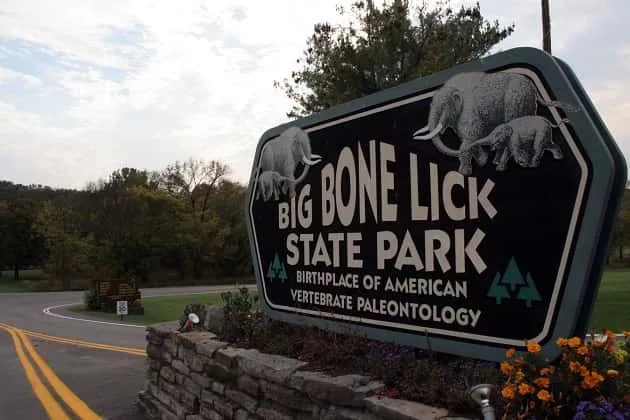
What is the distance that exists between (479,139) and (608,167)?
0.85 metres

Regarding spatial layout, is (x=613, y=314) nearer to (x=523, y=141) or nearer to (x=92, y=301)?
(x=523, y=141)

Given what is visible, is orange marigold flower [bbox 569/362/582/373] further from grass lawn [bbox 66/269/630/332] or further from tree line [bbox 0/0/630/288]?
tree line [bbox 0/0/630/288]

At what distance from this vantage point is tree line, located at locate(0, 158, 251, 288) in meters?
54.6

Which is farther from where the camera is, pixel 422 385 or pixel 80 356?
pixel 80 356

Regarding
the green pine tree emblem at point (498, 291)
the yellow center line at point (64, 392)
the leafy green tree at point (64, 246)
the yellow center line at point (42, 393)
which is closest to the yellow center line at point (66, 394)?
the yellow center line at point (64, 392)

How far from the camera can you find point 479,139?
3.64 meters

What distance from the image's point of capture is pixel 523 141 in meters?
3.36

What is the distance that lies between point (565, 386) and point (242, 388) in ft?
9.26

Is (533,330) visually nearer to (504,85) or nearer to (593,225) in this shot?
(593,225)

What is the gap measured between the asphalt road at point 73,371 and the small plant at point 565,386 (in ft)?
18.4

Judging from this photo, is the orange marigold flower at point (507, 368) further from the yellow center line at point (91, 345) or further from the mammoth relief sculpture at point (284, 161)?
the yellow center line at point (91, 345)

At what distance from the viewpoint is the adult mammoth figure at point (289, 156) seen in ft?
17.7

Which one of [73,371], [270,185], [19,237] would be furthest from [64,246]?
[270,185]

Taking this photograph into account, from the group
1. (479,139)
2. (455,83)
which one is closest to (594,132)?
(479,139)
